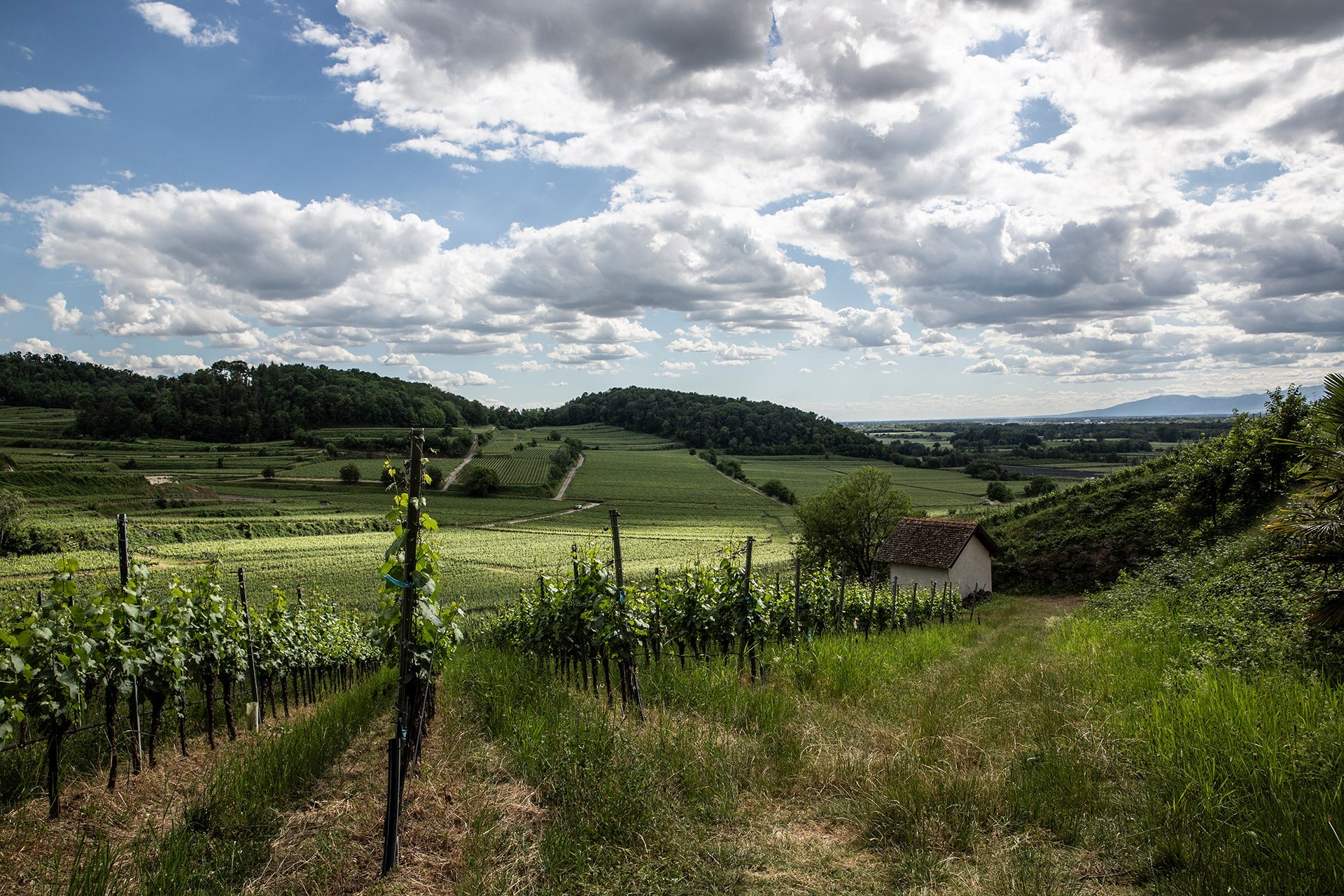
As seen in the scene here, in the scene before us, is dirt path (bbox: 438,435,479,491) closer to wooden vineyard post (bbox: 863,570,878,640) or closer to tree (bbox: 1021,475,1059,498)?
wooden vineyard post (bbox: 863,570,878,640)

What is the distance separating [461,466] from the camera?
8962cm

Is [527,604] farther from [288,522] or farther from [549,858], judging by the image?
[288,522]

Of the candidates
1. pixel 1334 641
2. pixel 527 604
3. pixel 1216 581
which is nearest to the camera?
pixel 1334 641

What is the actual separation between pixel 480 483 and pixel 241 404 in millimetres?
48600

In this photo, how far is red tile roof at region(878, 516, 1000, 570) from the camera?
102ft

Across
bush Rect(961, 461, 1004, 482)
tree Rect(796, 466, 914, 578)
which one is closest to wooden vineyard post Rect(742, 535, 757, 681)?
tree Rect(796, 466, 914, 578)

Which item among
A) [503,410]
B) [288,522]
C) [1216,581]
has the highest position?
[503,410]

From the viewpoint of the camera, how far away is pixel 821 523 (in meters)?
39.4

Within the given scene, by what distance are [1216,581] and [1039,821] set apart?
9.50 m

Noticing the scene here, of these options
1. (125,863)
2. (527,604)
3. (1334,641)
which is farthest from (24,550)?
(1334,641)

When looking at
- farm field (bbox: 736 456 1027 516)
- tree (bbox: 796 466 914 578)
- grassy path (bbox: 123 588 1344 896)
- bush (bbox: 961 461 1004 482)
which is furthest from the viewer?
bush (bbox: 961 461 1004 482)

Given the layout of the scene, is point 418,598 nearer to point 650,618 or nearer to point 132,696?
point 132,696

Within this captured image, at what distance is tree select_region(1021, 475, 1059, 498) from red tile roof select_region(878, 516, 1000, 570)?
40112mm

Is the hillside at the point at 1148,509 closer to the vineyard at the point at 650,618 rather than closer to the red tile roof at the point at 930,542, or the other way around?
the red tile roof at the point at 930,542
